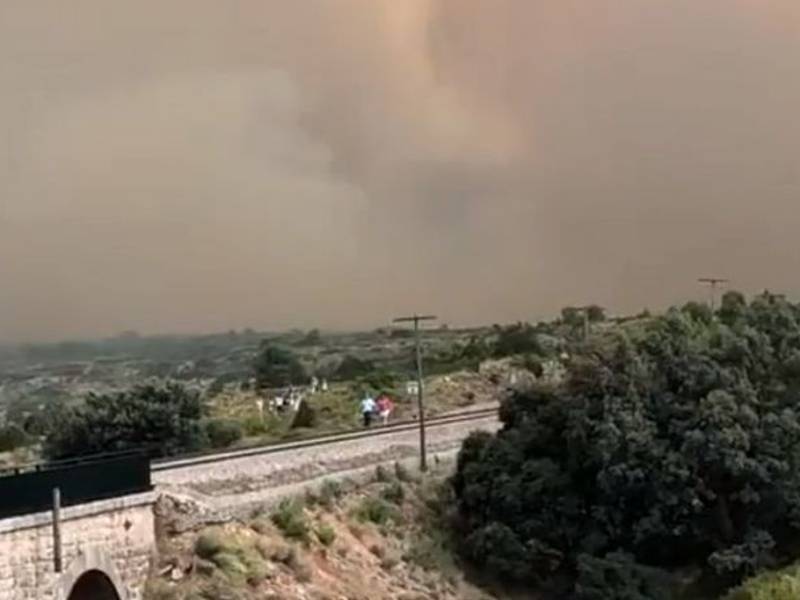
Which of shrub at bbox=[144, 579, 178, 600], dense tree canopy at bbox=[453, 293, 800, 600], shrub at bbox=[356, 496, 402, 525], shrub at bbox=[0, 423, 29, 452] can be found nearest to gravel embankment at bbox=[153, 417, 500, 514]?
shrub at bbox=[356, 496, 402, 525]

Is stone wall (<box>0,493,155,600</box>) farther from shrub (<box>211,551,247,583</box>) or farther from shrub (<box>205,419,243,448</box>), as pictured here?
shrub (<box>205,419,243,448</box>)

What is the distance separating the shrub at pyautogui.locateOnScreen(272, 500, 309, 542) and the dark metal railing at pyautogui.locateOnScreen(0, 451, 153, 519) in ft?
11.3

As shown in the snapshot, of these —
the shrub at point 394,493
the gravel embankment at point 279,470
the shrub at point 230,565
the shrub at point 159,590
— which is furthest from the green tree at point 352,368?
the shrub at point 159,590

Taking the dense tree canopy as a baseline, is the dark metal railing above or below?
above

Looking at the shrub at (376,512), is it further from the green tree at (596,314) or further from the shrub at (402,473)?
the green tree at (596,314)

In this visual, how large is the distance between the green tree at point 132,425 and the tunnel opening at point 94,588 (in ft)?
50.0

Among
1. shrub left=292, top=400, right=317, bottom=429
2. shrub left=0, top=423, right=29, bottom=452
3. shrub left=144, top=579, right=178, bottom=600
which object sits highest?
shrub left=292, top=400, right=317, bottom=429

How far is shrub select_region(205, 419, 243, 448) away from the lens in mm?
43469

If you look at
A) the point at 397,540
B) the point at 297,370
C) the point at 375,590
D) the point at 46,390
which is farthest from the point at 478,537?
the point at 46,390

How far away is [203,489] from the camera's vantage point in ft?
94.1

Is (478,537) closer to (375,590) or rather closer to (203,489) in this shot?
(375,590)

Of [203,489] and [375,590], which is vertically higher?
[203,489]

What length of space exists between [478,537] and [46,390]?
369 ft

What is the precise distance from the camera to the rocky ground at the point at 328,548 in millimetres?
26516
